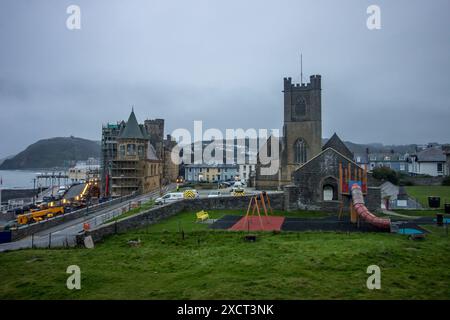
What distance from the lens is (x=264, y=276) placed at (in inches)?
473

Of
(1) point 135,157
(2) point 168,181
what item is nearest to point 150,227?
(1) point 135,157

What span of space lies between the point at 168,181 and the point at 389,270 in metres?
79.0

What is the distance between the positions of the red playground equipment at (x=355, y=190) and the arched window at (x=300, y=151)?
21854 millimetres

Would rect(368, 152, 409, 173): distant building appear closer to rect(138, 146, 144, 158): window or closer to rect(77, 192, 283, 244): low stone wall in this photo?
rect(138, 146, 144, 158): window

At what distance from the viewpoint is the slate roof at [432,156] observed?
69.5 meters

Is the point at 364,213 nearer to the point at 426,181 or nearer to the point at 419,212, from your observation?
the point at 419,212

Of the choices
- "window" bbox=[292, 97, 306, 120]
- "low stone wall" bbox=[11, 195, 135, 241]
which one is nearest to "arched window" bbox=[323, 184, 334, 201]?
"low stone wall" bbox=[11, 195, 135, 241]

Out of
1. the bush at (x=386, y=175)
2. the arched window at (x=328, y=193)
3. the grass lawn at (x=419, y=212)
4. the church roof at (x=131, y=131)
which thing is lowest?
the grass lawn at (x=419, y=212)

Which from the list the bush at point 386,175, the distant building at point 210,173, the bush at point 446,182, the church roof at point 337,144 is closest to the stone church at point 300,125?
the church roof at point 337,144

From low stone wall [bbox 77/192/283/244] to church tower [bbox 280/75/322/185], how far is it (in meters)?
20.4

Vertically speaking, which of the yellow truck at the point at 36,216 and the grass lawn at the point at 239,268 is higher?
the grass lawn at the point at 239,268

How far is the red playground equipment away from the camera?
22.1m

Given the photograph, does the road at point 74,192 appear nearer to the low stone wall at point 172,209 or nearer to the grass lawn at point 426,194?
the low stone wall at point 172,209
